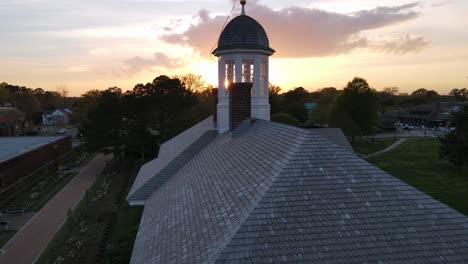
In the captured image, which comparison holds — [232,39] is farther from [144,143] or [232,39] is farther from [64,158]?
[64,158]

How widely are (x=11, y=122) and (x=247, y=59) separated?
2589 inches

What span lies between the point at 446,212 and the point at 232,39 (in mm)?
12123

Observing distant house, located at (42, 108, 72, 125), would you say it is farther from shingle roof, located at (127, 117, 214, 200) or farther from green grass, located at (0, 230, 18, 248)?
green grass, located at (0, 230, 18, 248)

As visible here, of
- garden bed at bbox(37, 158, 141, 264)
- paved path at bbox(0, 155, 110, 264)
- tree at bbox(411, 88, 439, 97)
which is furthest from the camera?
tree at bbox(411, 88, 439, 97)

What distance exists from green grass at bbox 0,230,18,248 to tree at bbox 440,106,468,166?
34604mm

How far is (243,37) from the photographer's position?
1797 centimetres

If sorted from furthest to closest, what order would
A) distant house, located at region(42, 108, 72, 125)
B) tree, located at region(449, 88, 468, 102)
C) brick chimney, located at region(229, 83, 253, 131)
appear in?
tree, located at region(449, 88, 468, 102) < distant house, located at region(42, 108, 72, 125) < brick chimney, located at region(229, 83, 253, 131)

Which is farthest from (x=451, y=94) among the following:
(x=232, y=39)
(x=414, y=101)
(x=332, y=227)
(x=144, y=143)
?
(x=332, y=227)

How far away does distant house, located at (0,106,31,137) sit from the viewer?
221 feet

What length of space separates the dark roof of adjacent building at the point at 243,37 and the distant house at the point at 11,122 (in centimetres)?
6285

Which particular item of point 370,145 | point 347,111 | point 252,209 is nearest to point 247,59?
point 252,209

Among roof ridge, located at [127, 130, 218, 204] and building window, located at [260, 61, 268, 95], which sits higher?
building window, located at [260, 61, 268, 95]

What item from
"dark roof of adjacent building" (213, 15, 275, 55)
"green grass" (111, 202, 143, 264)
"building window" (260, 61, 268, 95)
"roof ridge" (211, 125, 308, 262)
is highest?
"dark roof of adjacent building" (213, 15, 275, 55)

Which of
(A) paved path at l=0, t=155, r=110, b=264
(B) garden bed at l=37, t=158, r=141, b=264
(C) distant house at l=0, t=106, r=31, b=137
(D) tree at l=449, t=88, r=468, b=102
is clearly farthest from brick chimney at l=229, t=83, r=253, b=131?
(D) tree at l=449, t=88, r=468, b=102
